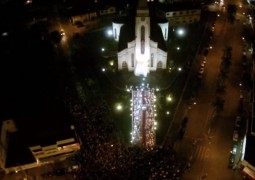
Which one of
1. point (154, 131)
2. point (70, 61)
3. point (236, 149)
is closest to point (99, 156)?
point (154, 131)

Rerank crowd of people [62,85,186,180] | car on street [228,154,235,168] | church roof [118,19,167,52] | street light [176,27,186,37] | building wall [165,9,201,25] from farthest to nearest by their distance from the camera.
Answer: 1. building wall [165,9,201,25]
2. street light [176,27,186,37]
3. church roof [118,19,167,52]
4. car on street [228,154,235,168]
5. crowd of people [62,85,186,180]

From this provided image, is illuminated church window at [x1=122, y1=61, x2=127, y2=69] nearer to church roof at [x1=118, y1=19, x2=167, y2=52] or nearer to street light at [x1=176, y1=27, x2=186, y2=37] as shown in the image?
church roof at [x1=118, y1=19, x2=167, y2=52]

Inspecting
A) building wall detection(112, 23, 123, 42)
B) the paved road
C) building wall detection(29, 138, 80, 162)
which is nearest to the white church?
building wall detection(112, 23, 123, 42)

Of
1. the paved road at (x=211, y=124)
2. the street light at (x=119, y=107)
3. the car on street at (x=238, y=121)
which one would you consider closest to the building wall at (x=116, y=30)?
the paved road at (x=211, y=124)

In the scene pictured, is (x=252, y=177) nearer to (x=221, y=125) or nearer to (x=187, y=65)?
(x=221, y=125)

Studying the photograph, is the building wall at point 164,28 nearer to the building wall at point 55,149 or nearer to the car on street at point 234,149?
the car on street at point 234,149

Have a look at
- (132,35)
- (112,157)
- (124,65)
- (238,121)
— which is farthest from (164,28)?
(112,157)
